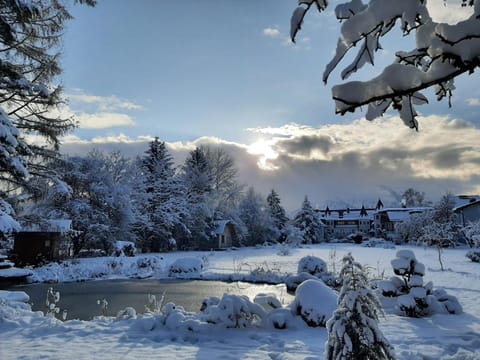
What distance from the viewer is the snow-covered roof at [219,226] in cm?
3800

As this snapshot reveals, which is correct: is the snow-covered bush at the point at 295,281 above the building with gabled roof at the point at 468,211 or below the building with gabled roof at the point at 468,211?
below

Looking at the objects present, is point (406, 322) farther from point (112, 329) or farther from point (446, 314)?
point (112, 329)

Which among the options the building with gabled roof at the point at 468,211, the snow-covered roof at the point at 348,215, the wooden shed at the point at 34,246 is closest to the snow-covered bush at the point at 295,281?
the wooden shed at the point at 34,246

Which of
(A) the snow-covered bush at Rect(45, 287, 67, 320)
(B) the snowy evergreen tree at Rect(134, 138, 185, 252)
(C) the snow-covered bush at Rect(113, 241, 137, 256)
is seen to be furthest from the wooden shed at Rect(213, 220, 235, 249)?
(A) the snow-covered bush at Rect(45, 287, 67, 320)

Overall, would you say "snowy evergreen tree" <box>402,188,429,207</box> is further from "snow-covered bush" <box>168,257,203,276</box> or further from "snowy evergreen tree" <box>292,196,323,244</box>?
"snow-covered bush" <box>168,257,203,276</box>

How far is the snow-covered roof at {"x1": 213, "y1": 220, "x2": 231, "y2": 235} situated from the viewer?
125ft

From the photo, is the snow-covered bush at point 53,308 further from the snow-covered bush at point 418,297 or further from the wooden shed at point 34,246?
the wooden shed at point 34,246

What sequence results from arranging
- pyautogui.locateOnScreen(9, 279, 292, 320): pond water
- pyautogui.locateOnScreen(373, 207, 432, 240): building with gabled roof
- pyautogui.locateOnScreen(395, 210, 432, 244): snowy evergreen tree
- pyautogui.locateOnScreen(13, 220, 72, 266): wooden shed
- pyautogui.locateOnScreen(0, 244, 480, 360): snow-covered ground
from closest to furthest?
pyautogui.locateOnScreen(0, 244, 480, 360): snow-covered ground, pyautogui.locateOnScreen(9, 279, 292, 320): pond water, pyautogui.locateOnScreen(13, 220, 72, 266): wooden shed, pyautogui.locateOnScreen(395, 210, 432, 244): snowy evergreen tree, pyautogui.locateOnScreen(373, 207, 432, 240): building with gabled roof

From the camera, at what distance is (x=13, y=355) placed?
5.03 meters

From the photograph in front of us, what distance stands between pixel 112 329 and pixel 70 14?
757cm

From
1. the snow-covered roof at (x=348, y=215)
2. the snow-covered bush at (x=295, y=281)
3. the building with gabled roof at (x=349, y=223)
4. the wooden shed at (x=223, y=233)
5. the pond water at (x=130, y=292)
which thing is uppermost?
the snow-covered roof at (x=348, y=215)

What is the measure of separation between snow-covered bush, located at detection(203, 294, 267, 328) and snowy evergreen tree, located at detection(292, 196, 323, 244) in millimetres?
46143

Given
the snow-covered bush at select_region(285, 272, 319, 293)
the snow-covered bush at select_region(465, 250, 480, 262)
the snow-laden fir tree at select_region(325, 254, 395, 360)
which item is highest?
the snow-laden fir tree at select_region(325, 254, 395, 360)

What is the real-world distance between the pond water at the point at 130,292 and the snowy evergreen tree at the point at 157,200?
16.9m
